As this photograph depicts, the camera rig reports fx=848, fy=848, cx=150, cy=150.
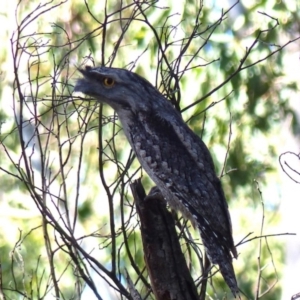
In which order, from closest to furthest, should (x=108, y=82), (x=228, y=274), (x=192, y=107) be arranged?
(x=228, y=274) → (x=108, y=82) → (x=192, y=107)

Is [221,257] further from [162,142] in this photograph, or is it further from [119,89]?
[119,89]

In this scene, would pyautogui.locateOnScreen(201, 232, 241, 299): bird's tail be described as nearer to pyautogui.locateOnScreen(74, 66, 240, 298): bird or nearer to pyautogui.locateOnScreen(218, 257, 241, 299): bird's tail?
pyautogui.locateOnScreen(218, 257, 241, 299): bird's tail

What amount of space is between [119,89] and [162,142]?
0.39 metres

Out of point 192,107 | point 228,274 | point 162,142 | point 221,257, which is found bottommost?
point 228,274

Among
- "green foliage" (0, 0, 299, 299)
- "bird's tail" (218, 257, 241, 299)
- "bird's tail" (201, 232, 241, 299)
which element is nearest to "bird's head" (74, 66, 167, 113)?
"bird's tail" (201, 232, 241, 299)

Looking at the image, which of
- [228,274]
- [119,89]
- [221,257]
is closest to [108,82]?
[119,89]

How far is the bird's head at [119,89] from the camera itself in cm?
473

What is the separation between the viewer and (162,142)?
486cm

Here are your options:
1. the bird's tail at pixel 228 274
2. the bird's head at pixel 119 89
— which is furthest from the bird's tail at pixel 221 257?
the bird's head at pixel 119 89

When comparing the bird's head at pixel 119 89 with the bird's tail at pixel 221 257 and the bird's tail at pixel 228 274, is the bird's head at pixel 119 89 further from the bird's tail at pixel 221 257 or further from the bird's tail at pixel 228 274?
the bird's tail at pixel 228 274

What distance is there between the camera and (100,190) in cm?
951

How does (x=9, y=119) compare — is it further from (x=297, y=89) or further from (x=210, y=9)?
(x=297, y=89)

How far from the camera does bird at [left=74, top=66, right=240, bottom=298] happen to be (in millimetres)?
4645

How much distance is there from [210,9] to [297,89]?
4.28ft
